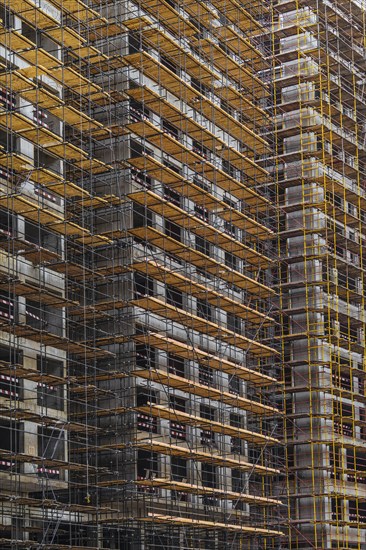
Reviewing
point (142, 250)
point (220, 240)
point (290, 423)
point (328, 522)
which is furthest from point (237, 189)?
point (328, 522)

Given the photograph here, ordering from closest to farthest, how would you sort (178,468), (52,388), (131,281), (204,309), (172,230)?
1. (52,388)
2. (131,281)
3. (178,468)
4. (172,230)
5. (204,309)

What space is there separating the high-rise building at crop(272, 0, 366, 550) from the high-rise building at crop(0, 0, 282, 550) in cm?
142

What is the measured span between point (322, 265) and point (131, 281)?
1615 centimetres

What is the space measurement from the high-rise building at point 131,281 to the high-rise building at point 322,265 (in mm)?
1419

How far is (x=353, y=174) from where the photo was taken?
6159 cm

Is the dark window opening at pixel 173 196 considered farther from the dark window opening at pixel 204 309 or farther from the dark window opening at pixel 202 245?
the dark window opening at pixel 204 309

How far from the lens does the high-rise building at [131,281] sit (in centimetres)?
3828

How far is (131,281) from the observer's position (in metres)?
42.9

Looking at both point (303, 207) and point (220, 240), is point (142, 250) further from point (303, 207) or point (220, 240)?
point (303, 207)

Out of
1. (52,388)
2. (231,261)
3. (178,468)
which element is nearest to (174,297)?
(231,261)

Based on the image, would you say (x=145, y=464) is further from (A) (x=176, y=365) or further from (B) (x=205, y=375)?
(B) (x=205, y=375)

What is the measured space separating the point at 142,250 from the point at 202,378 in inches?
293

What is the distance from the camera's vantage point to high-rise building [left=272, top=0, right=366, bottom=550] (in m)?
53.0

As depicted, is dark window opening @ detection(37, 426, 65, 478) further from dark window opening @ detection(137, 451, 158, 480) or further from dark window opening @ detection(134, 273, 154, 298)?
dark window opening @ detection(134, 273, 154, 298)
